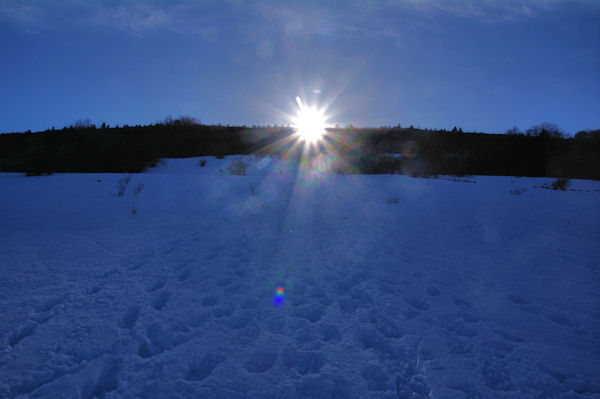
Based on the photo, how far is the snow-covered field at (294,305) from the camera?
6.06ft

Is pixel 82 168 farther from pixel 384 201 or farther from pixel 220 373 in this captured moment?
pixel 220 373

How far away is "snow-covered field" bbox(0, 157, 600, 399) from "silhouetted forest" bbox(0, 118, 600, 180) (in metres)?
8.68

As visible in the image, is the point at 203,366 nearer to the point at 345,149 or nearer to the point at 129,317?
the point at 129,317

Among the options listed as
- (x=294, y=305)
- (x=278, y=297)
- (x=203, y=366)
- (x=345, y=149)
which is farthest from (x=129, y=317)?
(x=345, y=149)

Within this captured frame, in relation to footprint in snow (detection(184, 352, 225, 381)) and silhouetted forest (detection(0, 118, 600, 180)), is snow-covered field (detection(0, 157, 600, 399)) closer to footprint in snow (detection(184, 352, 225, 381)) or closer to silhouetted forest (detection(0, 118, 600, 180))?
footprint in snow (detection(184, 352, 225, 381))

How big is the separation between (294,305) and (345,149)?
17.3 m

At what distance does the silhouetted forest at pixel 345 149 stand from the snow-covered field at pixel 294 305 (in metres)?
8.68

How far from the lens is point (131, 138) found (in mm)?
19594

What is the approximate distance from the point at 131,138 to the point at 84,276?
19711mm

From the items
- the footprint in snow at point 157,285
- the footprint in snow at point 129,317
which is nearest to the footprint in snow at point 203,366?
the footprint in snow at point 129,317

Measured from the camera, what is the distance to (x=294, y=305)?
2.67 meters

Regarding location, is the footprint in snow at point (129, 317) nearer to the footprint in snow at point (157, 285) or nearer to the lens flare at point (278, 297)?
the footprint in snow at point (157, 285)

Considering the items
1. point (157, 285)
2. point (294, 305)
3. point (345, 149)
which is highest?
point (345, 149)

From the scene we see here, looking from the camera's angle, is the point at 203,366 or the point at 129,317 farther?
the point at 129,317
